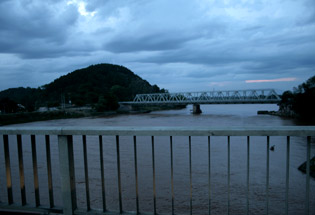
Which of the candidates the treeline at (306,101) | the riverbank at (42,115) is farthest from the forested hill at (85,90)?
the treeline at (306,101)

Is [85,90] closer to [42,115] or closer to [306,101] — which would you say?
[42,115]

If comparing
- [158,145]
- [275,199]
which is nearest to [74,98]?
[158,145]

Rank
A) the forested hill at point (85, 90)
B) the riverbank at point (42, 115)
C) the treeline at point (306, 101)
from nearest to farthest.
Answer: the treeline at point (306, 101), the riverbank at point (42, 115), the forested hill at point (85, 90)

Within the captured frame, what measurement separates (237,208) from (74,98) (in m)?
77.0

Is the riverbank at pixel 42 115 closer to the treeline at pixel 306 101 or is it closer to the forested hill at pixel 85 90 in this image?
the forested hill at pixel 85 90

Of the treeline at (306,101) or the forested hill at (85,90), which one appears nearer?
the treeline at (306,101)

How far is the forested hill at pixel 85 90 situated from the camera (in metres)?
74.0

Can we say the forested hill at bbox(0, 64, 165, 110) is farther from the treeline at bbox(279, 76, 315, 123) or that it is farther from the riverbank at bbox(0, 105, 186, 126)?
the treeline at bbox(279, 76, 315, 123)

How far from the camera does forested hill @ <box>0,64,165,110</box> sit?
74.0 meters

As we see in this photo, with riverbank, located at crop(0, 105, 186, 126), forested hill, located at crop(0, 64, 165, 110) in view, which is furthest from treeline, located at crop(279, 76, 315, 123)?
forested hill, located at crop(0, 64, 165, 110)

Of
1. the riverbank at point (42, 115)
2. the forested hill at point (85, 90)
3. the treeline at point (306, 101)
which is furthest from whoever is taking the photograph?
Answer: the forested hill at point (85, 90)

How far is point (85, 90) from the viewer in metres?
81.4

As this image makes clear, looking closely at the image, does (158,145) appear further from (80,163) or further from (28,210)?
(28,210)

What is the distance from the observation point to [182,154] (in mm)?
12859
